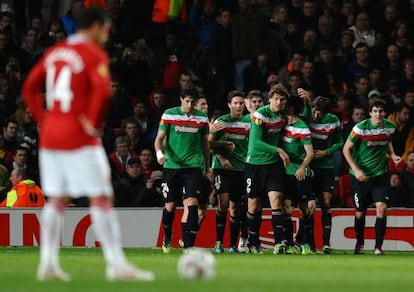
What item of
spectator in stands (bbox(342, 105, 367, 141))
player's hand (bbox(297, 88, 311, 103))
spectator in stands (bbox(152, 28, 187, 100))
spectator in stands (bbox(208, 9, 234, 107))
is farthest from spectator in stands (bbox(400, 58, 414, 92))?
player's hand (bbox(297, 88, 311, 103))

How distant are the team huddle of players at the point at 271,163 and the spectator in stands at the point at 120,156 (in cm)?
313

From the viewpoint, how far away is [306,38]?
23500 mm

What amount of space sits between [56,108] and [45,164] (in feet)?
1.55

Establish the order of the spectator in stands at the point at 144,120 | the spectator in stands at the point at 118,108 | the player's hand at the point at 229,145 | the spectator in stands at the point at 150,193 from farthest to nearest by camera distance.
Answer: the spectator in stands at the point at 118,108 → the spectator in stands at the point at 144,120 → the spectator in stands at the point at 150,193 → the player's hand at the point at 229,145

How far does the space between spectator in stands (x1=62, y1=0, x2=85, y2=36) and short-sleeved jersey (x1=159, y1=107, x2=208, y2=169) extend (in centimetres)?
703

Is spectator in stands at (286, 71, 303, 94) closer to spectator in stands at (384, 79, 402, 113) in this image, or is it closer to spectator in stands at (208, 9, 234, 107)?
spectator in stands at (384, 79, 402, 113)

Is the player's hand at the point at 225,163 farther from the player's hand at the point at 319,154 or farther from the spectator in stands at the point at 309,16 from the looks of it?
the spectator in stands at the point at 309,16

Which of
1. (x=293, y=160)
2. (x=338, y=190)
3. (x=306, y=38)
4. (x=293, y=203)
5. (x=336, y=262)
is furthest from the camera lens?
(x=306, y=38)

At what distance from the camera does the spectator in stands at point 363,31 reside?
936 inches

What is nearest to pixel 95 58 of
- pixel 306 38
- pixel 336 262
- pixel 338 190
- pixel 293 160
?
pixel 336 262

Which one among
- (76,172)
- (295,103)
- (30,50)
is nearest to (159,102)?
(30,50)

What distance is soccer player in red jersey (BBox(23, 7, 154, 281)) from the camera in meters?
10.4

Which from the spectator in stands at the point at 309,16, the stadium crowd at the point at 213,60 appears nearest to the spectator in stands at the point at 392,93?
the stadium crowd at the point at 213,60

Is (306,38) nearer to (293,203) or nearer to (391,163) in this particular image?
(391,163)
